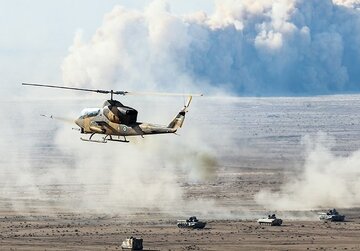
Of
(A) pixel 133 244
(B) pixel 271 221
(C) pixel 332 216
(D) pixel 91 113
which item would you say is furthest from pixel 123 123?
(C) pixel 332 216

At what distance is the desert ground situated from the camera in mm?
103688

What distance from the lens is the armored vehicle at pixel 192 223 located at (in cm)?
10819

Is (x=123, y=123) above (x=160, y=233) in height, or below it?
above

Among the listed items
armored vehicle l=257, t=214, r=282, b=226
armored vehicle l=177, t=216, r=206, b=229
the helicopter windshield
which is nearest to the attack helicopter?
the helicopter windshield

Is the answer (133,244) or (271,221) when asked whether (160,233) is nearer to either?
(133,244)

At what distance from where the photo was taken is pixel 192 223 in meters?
108

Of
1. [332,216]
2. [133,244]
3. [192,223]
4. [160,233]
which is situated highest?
[332,216]

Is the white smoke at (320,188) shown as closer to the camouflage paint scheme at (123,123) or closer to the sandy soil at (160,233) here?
the sandy soil at (160,233)

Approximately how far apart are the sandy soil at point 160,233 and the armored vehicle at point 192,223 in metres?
0.55

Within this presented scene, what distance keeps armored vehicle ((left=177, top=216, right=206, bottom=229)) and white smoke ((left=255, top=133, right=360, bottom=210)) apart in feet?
40.5

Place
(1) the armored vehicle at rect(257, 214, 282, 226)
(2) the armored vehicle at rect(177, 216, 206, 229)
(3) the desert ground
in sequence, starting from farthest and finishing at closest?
(1) the armored vehicle at rect(257, 214, 282, 226) → (2) the armored vehicle at rect(177, 216, 206, 229) → (3) the desert ground

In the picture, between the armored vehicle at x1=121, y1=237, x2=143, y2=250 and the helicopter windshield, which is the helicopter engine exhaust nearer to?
the helicopter windshield

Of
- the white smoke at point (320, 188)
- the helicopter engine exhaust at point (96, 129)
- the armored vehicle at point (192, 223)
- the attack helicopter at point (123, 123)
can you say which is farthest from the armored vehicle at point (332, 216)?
the helicopter engine exhaust at point (96, 129)

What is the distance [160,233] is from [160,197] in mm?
19334
